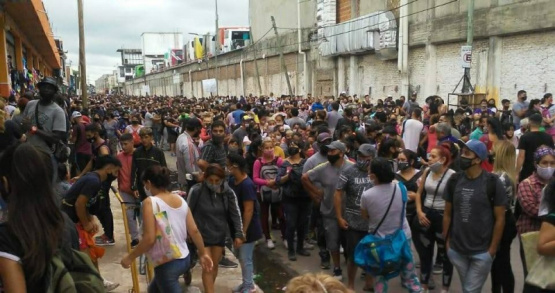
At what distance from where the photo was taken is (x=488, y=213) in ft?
14.1

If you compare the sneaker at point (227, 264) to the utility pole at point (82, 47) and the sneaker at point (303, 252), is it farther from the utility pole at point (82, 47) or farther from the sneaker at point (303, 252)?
the utility pole at point (82, 47)

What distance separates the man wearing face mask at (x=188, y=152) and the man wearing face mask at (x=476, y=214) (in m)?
3.59

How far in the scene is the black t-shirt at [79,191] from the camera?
191 inches

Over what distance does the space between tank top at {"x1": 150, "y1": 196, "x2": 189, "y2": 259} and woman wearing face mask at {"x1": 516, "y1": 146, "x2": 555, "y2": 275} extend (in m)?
2.77

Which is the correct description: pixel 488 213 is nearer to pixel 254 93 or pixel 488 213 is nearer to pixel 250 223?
pixel 250 223

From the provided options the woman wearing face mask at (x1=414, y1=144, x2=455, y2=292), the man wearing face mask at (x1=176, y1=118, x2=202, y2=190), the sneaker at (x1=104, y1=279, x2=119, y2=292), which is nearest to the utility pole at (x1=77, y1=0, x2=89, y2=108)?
the man wearing face mask at (x1=176, y1=118, x2=202, y2=190)

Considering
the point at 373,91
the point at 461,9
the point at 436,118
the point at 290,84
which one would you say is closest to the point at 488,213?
the point at 436,118

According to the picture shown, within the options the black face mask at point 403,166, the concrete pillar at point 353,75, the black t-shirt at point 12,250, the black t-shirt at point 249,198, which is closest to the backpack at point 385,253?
the black face mask at point 403,166

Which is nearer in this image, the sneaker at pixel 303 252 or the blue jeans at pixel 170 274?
the blue jeans at pixel 170 274

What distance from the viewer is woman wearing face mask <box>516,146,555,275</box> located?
157 inches

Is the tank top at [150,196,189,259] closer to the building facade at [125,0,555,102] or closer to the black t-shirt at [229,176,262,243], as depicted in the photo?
the black t-shirt at [229,176,262,243]

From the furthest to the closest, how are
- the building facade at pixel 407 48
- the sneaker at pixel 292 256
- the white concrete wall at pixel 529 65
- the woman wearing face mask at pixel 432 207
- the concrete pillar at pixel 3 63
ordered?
the building facade at pixel 407 48 < the white concrete wall at pixel 529 65 < the concrete pillar at pixel 3 63 < the sneaker at pixel 292 256 < the woman wearing face mask at pixel 432 207

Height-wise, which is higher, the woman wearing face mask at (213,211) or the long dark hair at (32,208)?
the long dark hair at (32,208)

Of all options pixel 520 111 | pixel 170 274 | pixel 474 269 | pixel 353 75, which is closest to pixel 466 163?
pixel 474 269
